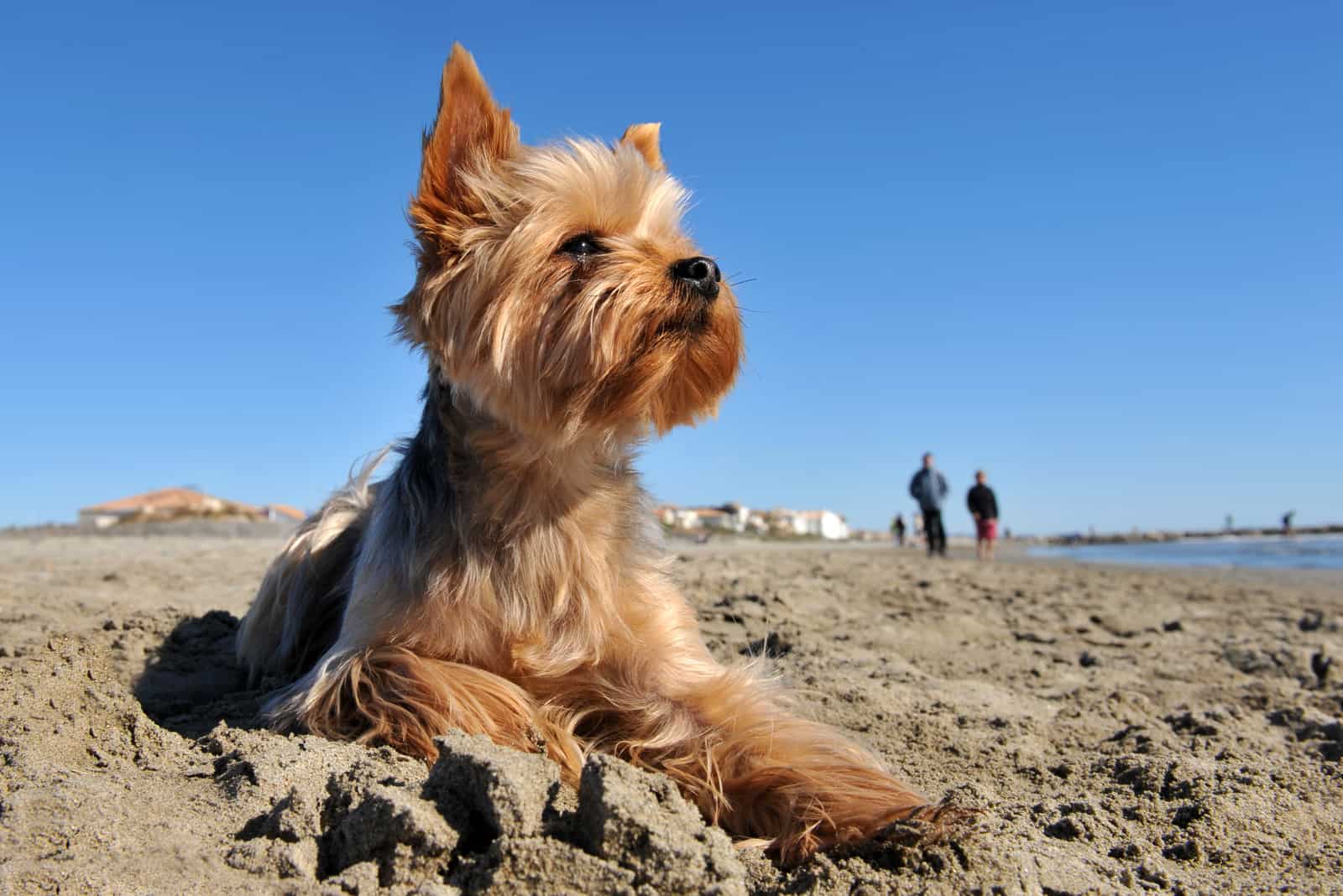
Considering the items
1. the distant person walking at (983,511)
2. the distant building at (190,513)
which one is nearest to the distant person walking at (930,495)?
the distant person walking at (983,511)

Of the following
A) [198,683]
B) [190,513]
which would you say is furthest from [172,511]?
[198,683]

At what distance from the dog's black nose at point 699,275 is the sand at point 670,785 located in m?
1.78

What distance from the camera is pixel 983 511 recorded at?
77.5 feet

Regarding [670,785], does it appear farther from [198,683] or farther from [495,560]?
[198,683]

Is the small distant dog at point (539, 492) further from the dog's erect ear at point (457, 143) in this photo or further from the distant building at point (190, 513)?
the distant building at point (190, 513)

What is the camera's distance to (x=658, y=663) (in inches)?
139

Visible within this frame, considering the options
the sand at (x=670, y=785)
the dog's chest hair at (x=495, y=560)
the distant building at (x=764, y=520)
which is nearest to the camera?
the sand at (x=670, y=785)

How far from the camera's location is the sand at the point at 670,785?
86.4 inches

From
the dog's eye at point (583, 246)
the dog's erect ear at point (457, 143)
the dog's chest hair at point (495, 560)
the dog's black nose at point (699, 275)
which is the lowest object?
the dog's chest hair at point (495, 560)

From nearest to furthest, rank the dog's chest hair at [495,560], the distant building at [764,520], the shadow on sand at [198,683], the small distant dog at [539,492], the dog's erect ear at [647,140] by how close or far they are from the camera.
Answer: the small distant dog at [539,492]
the dog's chest hair at [495,560]
the shadow on sand at [198,683]
the dog's erect ear at [647,140]
the distant building at [764,520]

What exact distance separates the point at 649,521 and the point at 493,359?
1.05m

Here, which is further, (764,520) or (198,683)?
Answer: (764,520)

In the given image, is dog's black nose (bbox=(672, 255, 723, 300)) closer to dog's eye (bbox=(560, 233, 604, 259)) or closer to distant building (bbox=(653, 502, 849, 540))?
dog's eye (bbox=(560, 233, 604, 259))

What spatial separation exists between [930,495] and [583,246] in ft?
66.6
